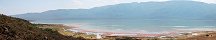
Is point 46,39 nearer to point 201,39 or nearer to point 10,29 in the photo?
point 10,29

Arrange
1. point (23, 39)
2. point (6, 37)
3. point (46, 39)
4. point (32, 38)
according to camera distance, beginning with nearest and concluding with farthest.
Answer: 1. point (6, 37)
2. point (23, 39)
3. point (32, 38)
4. point (46, 39)

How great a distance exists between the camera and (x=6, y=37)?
21266 millimetres

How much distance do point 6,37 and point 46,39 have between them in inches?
218

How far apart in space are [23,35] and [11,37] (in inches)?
83.5

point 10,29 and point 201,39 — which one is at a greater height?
point 10,29

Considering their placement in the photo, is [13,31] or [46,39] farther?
[46,39]

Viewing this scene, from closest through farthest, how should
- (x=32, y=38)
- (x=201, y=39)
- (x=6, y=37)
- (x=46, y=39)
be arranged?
(x=6, y=37) → (x=32, y=38) → (x=46, y=39) → (x=201, y=39)

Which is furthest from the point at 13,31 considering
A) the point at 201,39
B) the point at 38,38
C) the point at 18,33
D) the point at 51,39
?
the point at 201,39

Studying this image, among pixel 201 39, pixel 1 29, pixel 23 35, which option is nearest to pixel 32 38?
pixel 23 35

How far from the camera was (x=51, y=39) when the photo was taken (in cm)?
2802

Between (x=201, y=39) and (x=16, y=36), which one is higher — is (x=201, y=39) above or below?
below

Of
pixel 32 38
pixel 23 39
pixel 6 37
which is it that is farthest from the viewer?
pixel 32 38

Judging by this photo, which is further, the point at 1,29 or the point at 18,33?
the point at 18,33

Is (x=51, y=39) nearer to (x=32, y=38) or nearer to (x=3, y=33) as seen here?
(x=32, y=38)
